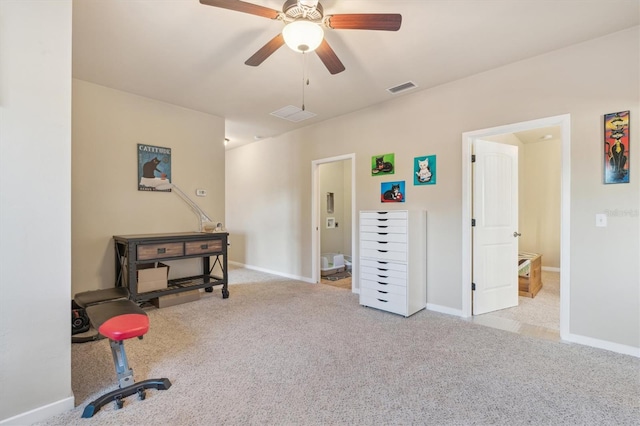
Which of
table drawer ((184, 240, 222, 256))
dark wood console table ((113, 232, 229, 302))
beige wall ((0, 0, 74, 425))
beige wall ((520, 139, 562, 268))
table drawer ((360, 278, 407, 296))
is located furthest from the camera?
beige wall ((520, 139, 562, 268))

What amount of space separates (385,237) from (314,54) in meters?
2.08

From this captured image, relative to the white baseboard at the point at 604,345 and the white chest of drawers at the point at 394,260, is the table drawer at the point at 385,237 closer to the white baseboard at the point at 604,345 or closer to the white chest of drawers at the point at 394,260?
the white chest of drawers at the point at 394,260

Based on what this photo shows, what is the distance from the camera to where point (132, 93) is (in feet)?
12.1

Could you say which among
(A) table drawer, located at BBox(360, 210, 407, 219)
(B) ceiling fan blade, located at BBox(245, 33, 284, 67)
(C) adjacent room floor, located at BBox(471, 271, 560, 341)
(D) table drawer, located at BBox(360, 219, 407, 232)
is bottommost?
(C) adjacent room floor, located at BBox(471, 271, 560, 341)

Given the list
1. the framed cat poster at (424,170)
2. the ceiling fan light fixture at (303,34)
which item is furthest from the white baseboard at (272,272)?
the ceiling fan light fixture at (303,34)

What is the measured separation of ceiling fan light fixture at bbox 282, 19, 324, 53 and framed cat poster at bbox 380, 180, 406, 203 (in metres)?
2.30

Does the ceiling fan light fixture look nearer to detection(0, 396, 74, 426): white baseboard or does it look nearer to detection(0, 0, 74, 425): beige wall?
detection(0, 0, 74, 425): beige wall

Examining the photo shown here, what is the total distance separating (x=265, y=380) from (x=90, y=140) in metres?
3.36

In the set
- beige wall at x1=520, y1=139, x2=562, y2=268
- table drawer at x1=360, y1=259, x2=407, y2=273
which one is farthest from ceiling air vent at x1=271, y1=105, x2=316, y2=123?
beige wall at x1=520, y1=139, x2=562, y2=268

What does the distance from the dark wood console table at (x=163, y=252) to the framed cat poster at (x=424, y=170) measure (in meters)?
2.65

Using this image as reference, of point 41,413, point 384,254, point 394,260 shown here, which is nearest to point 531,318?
point 394,260

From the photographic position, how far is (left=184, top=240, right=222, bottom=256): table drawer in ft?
11.9

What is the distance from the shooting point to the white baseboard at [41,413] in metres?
1.52

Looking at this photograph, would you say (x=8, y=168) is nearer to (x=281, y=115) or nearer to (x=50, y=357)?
(x=50, y=357)
